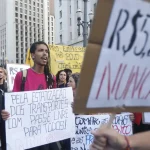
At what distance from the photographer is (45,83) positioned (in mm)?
3445

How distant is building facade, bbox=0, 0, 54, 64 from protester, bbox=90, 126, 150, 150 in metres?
94.1

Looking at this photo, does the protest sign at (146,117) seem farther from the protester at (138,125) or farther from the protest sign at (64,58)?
the protest sign at (64,58)

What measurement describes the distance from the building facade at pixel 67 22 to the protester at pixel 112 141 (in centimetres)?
4158

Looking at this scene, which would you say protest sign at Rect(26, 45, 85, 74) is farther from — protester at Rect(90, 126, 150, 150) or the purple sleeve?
protester at Rect(90, 126, 150, 150)

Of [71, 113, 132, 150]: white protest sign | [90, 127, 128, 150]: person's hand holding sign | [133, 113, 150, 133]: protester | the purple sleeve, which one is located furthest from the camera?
[71, 113, 132, 150]: white protest sign

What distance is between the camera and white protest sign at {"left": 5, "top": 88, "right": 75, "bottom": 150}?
3141mm

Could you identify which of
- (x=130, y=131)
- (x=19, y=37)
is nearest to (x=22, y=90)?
(x=130, y=131)

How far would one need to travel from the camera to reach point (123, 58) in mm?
1386

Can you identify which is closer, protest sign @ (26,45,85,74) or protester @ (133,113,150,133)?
protester @ (133,113,150,133)

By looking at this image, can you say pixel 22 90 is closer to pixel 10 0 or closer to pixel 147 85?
pixel 147 85

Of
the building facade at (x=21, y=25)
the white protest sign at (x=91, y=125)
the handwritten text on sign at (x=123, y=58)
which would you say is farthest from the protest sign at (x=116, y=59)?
the building facade at (x=21, y=25)

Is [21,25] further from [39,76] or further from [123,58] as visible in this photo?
[123,58]

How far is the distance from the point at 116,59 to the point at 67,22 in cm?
4760

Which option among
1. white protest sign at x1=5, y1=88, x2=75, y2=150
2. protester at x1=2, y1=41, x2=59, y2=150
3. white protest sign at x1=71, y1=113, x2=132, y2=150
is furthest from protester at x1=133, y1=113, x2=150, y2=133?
protester at x1=2, y1=41, x2=59, y2=150
